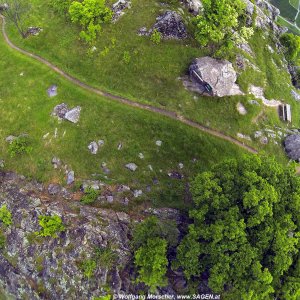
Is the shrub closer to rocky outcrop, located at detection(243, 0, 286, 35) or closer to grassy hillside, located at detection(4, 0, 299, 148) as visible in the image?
grassy hillside, located at detection(4, 0, 299, 148)

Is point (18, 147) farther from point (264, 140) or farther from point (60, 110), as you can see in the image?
point (264, 140)

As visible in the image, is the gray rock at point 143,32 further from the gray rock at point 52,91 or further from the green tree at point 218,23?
the gray rock at point 52,91

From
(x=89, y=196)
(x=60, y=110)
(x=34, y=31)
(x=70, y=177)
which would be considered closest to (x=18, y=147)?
(x=60, y=110)

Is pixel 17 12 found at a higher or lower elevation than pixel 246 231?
higher

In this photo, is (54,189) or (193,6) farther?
(193,6)

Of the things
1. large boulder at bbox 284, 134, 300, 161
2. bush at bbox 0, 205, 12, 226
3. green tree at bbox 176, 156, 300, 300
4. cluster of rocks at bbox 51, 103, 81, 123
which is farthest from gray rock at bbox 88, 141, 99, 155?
large boulder at bbox 284, 134, 300, 161

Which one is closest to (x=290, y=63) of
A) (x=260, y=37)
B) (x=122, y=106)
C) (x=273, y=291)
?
(x=260, y=37)
